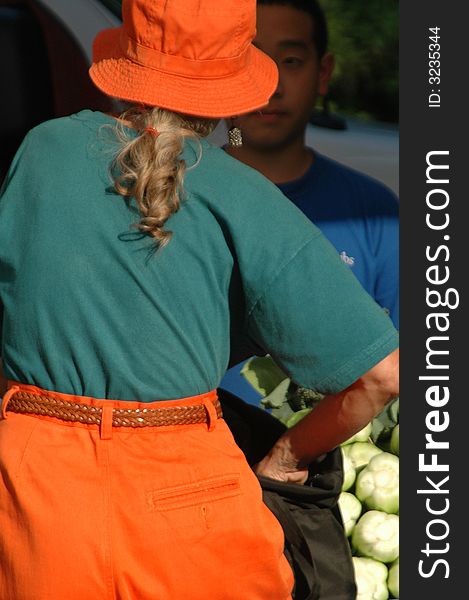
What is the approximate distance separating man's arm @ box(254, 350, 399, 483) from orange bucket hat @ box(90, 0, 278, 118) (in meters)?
0.52

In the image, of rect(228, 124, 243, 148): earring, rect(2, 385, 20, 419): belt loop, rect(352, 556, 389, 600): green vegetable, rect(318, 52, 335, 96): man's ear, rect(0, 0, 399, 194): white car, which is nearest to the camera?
rect(2, 385, 20, 419): belt loop

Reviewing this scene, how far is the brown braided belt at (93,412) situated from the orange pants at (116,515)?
0.01 meters

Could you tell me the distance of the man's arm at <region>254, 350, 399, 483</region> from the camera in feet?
6.97

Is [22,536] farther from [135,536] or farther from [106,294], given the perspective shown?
[106,294]

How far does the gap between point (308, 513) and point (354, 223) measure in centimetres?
132

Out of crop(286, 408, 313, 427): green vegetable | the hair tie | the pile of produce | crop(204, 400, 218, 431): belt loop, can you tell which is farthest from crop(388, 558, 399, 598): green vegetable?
the hair tie

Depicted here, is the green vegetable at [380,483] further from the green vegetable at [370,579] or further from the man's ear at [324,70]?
the man's ear at [324,70]

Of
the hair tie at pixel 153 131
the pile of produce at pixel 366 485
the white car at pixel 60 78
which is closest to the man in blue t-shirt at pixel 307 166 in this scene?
the white car at pixel 60 78

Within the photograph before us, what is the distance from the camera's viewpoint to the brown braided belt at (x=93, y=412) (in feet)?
6.52

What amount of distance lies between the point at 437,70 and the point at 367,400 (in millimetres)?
1098

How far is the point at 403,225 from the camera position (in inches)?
112

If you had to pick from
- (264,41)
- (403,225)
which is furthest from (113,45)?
(264,41)

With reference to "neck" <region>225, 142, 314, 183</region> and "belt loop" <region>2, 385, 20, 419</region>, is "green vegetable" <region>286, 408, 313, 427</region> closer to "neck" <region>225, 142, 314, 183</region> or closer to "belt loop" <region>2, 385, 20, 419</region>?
"neck" <region>225, 142, 314, 183</region>

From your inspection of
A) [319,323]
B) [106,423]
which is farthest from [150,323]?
[319,323]
